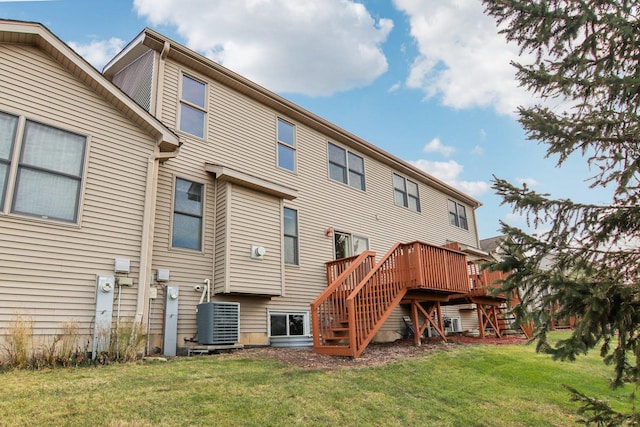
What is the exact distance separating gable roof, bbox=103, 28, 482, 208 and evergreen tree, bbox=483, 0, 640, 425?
6.93m

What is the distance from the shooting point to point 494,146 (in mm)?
13672

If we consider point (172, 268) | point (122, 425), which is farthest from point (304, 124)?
point (122, 425)

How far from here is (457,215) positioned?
18625 mm

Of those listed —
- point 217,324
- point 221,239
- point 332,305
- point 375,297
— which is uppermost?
point 221,239

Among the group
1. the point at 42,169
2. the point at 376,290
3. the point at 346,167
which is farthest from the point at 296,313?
the point at 42,169

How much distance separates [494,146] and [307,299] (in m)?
8.21

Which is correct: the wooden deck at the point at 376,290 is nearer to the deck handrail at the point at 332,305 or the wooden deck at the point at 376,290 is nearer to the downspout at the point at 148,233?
the deck handrail at the point at 332,305

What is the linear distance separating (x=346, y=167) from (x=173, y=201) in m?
6.26

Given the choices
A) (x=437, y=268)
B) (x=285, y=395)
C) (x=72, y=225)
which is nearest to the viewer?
(x=285, y=395)

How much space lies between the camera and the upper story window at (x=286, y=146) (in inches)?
441

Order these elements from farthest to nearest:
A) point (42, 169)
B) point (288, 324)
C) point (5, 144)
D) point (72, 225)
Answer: point (288, 324)
point (72, 225)
point (42, 169)
point (5, 144)

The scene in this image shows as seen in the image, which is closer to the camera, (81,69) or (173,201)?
(81,69)

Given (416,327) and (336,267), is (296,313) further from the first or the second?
(416,327)

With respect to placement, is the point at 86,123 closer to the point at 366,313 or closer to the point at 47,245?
the point at 47,245
